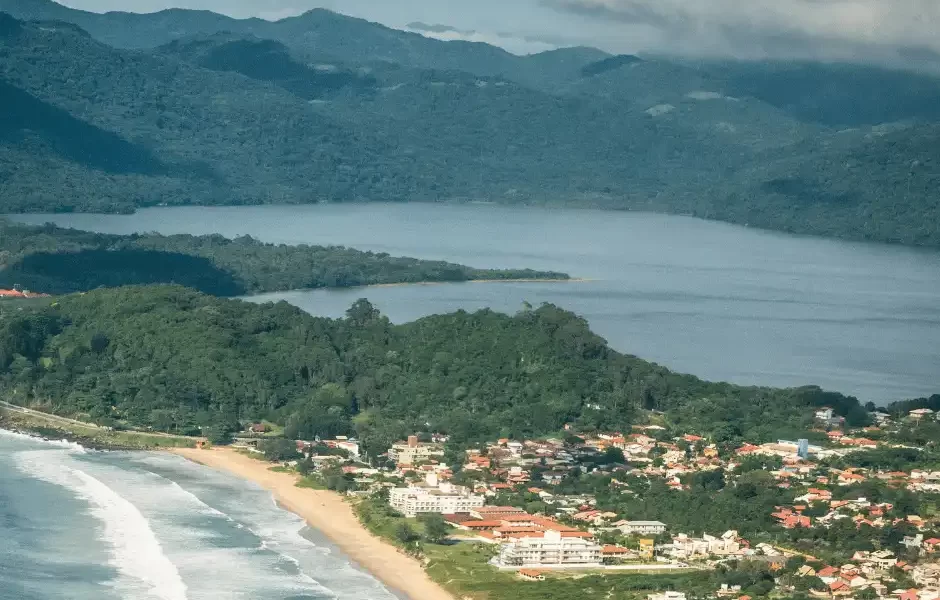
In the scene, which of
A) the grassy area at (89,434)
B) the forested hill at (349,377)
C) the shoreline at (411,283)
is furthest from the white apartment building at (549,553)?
the shoreline at (411,283)

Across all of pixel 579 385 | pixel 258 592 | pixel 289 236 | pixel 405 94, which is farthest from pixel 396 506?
pixel 405 94

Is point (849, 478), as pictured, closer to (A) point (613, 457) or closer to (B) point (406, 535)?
(A) point (613, 457)

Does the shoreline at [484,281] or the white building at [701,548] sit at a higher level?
the shoreline at [484,281]

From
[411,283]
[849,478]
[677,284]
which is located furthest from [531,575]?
[677,284]

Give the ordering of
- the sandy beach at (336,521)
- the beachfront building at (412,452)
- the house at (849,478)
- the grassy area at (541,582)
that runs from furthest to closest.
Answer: the beachfront building at (412,452)
the house at (849,478)
the sandy beach at (336,521)
the grassy area at (541,582)

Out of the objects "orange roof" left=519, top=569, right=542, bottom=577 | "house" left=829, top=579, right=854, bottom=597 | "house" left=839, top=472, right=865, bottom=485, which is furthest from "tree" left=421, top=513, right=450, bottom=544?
"house" left=839, top=472, right=865, bottom=485

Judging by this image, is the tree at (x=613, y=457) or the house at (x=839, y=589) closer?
the house at (x=839, y=589)

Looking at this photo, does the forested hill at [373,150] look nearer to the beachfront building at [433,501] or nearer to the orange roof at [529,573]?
the beachfront building at [433,501]
